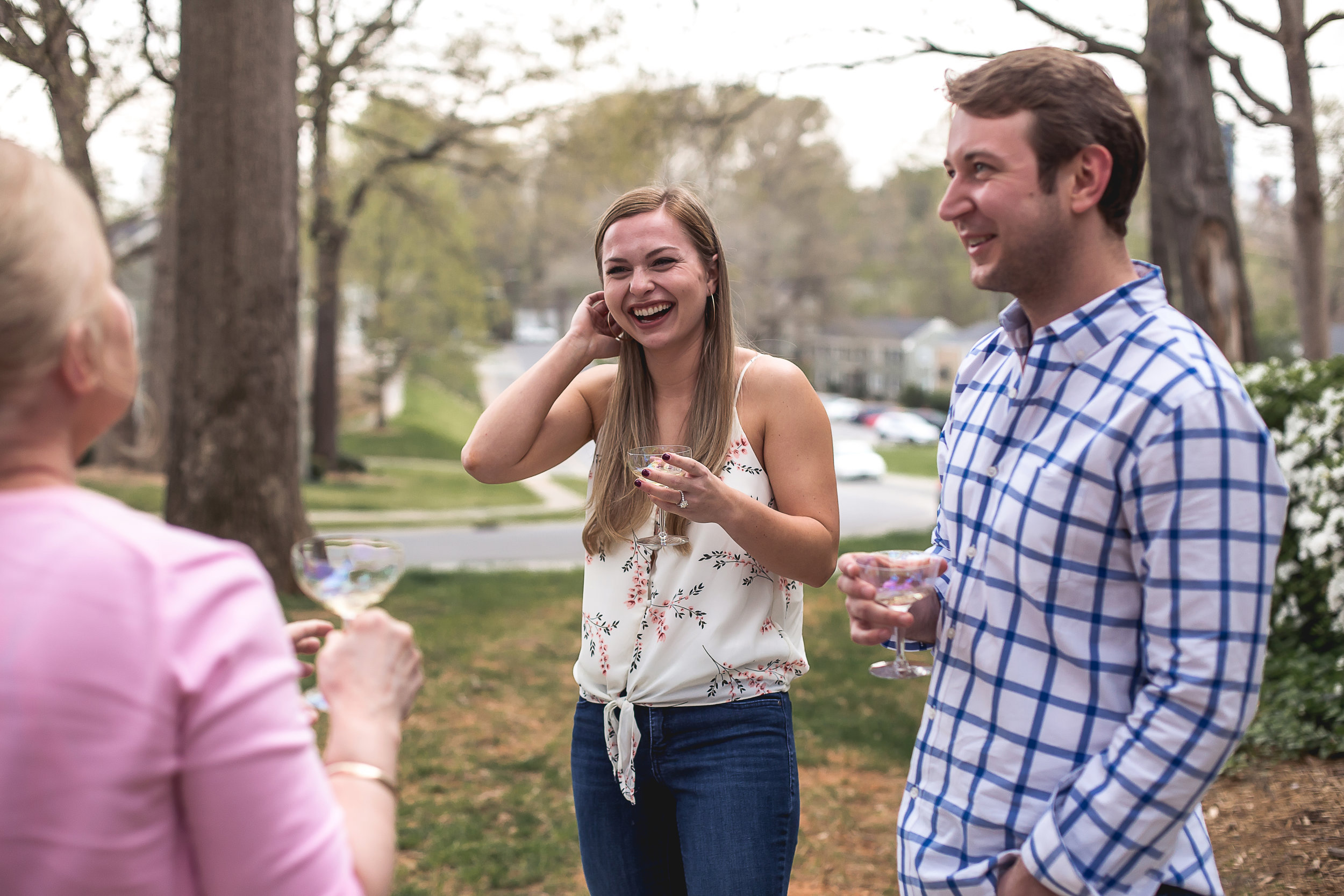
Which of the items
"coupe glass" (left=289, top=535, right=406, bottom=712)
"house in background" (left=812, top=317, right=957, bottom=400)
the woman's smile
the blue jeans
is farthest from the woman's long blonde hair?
"house in background" (left=812, top=317, right=957, bottom=400)

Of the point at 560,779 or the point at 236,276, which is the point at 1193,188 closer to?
the point at 560,779

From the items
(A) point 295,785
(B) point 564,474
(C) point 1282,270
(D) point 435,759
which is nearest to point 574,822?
(D) point 435,759

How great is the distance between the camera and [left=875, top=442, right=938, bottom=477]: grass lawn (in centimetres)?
3519

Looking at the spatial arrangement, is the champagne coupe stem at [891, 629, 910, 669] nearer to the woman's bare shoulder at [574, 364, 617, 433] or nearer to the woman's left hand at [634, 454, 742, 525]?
the woman's left hand at [634, 454, 742, 525]

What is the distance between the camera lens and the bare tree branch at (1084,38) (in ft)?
28.4

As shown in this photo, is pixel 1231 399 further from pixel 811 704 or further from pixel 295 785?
pixel 811 704

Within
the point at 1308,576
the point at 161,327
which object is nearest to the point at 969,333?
the point at 161,327

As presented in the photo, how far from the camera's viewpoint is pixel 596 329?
3.09m

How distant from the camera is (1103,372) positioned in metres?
1.84

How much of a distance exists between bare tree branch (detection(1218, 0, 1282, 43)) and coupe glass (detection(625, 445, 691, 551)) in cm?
879

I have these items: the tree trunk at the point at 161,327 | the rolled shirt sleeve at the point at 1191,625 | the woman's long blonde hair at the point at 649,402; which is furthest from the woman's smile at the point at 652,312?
the tree trunk at the point at 161,327

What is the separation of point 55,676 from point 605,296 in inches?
75.0

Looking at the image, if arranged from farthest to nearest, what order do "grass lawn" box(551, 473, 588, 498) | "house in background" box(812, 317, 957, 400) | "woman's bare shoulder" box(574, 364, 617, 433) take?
"house in background" box(812, 317, 957, 400) → "grass lawn" box(551, 473, 588, 498) → "woman's bare shoulder" box(574, 364, 617, 433)

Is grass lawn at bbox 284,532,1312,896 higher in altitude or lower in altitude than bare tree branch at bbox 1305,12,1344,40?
lower
